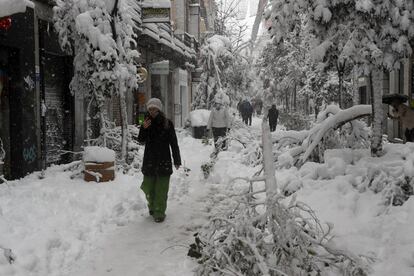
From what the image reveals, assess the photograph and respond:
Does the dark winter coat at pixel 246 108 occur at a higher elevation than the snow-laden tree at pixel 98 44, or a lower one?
lower

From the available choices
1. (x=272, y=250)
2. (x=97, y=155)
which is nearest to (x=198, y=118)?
(x=97, y=155)

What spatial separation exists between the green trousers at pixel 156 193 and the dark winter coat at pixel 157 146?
10 cm

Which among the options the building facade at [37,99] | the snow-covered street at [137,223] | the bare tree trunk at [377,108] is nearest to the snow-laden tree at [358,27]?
the bare tree trunk at [377,108]

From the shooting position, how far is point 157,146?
6.88 m

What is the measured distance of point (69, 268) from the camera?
4.67 m

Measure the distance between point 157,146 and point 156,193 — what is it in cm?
69

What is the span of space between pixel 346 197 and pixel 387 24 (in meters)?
2.28

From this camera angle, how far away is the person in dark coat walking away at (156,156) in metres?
6.78

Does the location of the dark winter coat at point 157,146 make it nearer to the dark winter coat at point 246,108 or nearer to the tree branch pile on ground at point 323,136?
the tree branch pile on ground at point 323,136

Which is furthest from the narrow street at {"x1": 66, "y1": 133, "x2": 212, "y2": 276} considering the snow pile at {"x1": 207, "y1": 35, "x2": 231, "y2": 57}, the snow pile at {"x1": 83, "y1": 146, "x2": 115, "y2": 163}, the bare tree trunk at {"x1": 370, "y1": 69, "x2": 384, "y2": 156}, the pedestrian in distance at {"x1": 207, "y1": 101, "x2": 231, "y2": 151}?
the snow pile at {"x1": 207, "y1": 35, "x2": 231, "y2": 57}

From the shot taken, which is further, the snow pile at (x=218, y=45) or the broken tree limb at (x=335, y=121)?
the snow pile at (x=218, y=45)

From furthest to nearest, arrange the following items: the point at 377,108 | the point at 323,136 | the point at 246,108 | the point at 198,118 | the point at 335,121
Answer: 1. the point at 246,108
2. the point at 198,118
3. the point at 323,136
4. the point at 335,121
5. the point at 377,108

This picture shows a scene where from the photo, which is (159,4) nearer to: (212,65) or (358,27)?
(212,65)

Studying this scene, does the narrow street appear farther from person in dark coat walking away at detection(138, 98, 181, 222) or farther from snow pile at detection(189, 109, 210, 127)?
snow pile at detection(189, 109, 210, 127)
